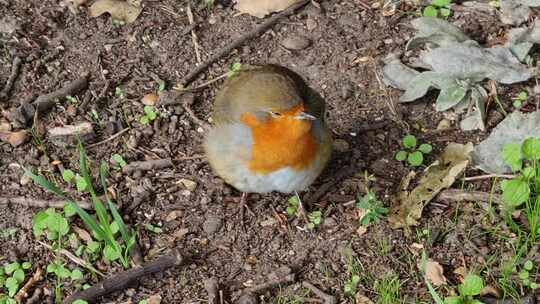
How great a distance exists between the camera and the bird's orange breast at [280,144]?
10.5 ft

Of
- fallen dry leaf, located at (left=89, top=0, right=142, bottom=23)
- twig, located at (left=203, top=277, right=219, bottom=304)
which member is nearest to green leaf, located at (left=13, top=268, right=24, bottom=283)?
Result: twig, located at (left=203, top=277, right=219, bottom=304)

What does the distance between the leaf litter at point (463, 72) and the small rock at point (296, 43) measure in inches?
17.8

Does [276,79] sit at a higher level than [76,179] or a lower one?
higher

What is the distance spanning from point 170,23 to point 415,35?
133cm

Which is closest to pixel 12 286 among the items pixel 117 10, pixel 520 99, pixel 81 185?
pixel 81 185

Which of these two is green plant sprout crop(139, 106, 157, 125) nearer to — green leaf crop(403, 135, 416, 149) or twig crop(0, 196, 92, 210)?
twig crop(0, 196, 92, 210)

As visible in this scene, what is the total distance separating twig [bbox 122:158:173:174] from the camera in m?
3.83

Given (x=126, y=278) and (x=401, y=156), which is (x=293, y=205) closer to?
(x=401, y=156)

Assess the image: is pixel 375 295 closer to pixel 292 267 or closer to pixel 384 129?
pixel 292 267

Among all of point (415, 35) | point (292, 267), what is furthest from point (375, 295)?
point (415, 35)

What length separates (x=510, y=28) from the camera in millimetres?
4348

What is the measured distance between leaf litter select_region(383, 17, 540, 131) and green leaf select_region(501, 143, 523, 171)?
45 cm

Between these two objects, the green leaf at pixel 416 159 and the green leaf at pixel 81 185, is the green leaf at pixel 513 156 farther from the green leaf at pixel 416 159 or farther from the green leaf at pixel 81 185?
the green leaf at pixel 81 185

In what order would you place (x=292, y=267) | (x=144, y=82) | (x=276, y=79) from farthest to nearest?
(x=144, y=82)
(x=292, y=267)
(x=276, y=79)
